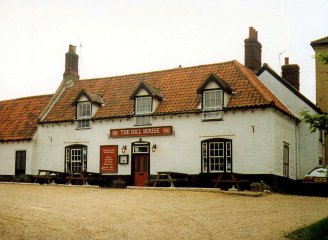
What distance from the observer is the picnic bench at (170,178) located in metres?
27.4

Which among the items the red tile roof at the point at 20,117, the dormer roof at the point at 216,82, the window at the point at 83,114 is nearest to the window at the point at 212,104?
the dormer roof at the point at 216,82

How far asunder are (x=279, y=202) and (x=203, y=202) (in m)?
3.25

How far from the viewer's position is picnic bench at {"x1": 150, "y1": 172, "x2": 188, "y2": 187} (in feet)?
90.0

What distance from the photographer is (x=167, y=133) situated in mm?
29703

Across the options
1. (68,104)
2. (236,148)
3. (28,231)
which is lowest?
(28,231)

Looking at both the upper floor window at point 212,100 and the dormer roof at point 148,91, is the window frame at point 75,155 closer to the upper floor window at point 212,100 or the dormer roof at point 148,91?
the dormer roof at point 148,91

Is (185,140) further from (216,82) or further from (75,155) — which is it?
(75,155)

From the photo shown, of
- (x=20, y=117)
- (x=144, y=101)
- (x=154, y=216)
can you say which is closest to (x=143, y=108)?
(x=144, y=101)

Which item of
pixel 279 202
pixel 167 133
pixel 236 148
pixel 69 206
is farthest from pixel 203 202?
pixel 167 133

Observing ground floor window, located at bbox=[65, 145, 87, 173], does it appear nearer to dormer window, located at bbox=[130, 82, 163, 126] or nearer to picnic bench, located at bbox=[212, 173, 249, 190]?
dormer window, located at bbox=[130, 82, 163, 126]

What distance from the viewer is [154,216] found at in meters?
15.9

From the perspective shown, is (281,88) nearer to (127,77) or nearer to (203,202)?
(127,77)

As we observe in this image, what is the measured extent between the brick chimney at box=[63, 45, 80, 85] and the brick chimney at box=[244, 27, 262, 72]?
13834 millimetres

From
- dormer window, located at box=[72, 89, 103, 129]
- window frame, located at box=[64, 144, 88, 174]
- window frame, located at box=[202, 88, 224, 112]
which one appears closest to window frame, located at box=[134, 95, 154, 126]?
dormer window, located at box=[72, 89, 103, 129]
